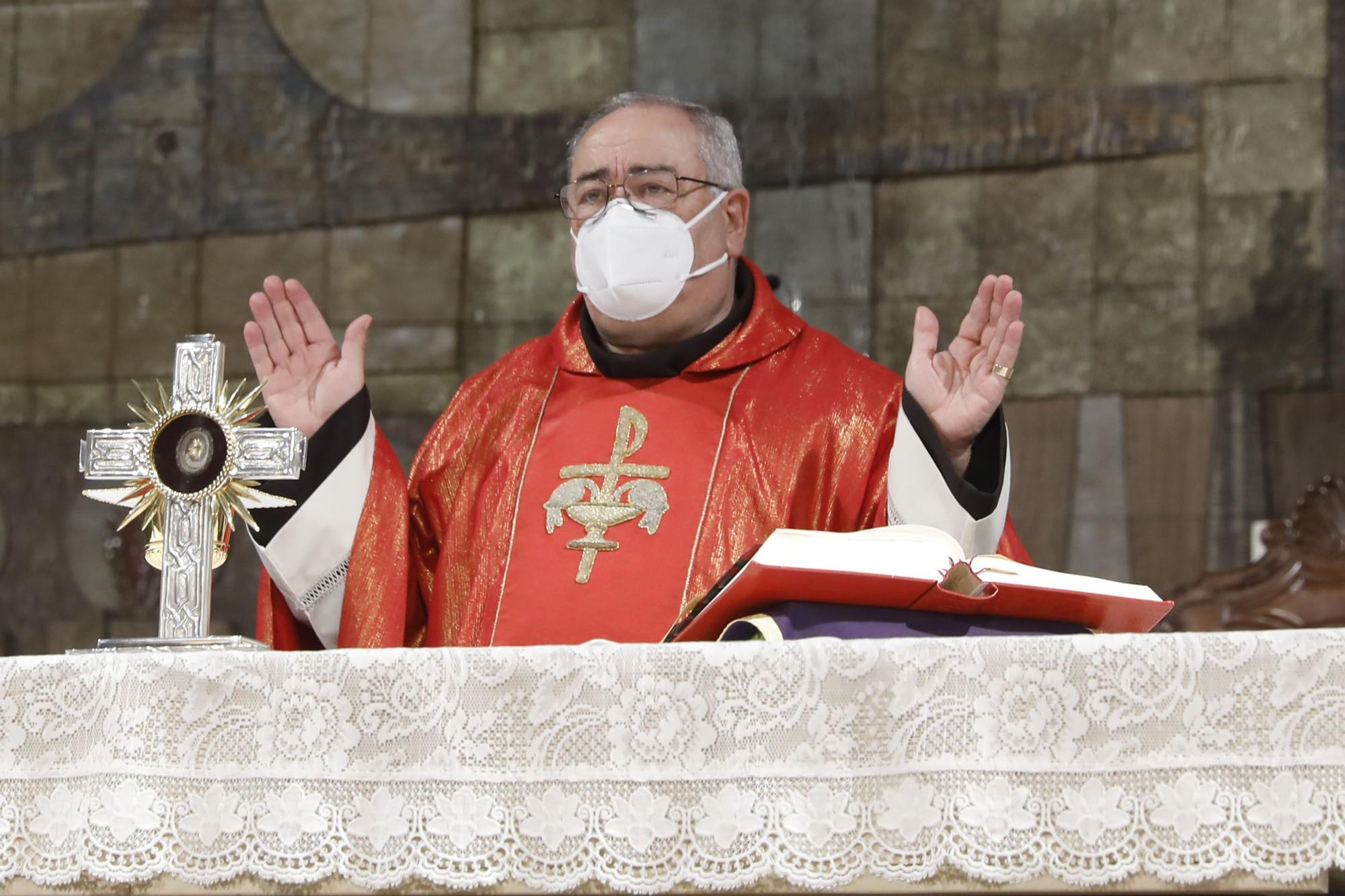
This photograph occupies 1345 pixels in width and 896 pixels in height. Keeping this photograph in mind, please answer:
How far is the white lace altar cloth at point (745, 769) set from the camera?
1749mm

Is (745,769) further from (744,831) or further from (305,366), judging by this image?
(305,366)

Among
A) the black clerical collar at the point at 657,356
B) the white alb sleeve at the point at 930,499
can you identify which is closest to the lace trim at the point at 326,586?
the black clerical collar at the point at 657,356

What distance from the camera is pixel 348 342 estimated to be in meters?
3.04

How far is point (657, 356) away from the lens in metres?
3.61

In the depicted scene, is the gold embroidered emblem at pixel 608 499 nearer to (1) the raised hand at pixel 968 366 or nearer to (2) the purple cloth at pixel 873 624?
(1) the raised hand at pixel 968 366

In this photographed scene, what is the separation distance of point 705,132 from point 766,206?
5.78ft

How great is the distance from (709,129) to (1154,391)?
1.98m

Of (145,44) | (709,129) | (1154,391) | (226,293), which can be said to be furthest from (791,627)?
(145,44)

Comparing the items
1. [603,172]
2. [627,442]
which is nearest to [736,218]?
[603,172]

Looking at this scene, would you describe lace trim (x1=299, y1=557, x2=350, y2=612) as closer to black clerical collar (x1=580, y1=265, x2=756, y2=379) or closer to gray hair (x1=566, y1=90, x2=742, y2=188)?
black clerical collar (x1=580, y1=265, x2=756, y2=379)

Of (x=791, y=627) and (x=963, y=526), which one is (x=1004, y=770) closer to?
(x=791, y=627)

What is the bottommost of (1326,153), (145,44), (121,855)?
(121,855)

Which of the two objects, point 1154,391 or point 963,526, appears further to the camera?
point 1154,391

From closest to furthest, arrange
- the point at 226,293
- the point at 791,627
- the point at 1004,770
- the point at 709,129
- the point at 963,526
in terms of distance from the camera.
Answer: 1. the point at 1004,770
2. the point at 791,627
3. the point at 963,526
4. the point at 709,129
5. the point at 226,293
